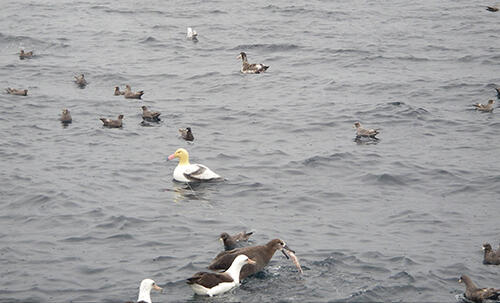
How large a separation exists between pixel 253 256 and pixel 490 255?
191 inches

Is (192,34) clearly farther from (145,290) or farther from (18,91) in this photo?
(145,290)

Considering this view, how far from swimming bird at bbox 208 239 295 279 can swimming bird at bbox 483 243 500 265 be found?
4.02 meters

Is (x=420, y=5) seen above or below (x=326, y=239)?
above

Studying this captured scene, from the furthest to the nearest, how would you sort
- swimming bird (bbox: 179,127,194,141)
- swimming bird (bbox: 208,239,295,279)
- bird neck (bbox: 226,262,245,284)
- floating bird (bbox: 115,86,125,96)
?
floating bird (bbox: 115,86,125,96) → swimming bird (bbox: 179,127,194,141) → swimming bird (bbox: 208,239,295,279) → bird neck (bbox: 226,262,245,284)

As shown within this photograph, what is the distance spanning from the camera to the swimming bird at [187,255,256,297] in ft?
46.9

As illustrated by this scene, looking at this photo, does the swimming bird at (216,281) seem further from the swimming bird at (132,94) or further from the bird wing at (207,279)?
the swimming bird at (132,94)

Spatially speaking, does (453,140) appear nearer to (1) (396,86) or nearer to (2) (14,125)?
(1) (396,86)

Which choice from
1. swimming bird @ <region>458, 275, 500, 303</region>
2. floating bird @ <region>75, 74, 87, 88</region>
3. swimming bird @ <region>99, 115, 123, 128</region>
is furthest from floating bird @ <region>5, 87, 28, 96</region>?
swimming bird @ <region>458, 275, 500, 303</region>

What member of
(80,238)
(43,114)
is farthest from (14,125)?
(80,238)

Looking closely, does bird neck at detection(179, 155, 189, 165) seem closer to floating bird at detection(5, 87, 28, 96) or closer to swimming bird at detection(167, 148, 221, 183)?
swimming bird at detection(167, 148, 221, 183)

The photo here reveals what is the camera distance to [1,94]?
29.3 meters

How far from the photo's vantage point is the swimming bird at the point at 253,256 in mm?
15508

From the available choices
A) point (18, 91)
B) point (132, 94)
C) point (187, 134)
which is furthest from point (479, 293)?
point (18, 91)

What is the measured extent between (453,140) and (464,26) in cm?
1666
